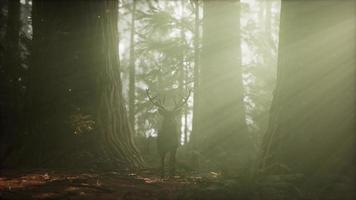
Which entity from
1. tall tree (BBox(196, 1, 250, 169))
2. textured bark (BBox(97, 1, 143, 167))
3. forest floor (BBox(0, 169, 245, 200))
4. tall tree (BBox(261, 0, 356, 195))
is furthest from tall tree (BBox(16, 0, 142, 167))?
tall tree (BBox(196, 1, 250, 169))

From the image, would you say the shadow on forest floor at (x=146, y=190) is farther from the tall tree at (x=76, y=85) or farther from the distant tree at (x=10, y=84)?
the distant tree at (x=10, y=84)

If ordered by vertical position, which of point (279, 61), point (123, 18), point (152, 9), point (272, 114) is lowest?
point (272, 114)

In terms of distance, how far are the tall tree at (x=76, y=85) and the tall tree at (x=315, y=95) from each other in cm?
363

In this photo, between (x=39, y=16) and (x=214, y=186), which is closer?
(x=214, y=186)

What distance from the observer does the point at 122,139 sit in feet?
29.6

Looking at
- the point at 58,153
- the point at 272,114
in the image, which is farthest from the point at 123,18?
the point at 272,114

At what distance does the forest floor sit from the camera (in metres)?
5.02

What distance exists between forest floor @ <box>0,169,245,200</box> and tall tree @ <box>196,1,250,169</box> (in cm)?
562

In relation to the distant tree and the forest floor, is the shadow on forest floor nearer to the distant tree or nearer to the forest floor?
the forest floor

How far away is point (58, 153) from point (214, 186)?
14.7ft

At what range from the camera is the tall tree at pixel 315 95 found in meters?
6.20

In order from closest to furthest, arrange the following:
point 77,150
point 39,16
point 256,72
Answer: point 77,150, point 39,16, point 256,72

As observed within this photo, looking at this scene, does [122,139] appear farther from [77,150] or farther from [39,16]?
[39,16]

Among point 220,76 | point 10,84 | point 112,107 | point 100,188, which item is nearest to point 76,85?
point 112,107
